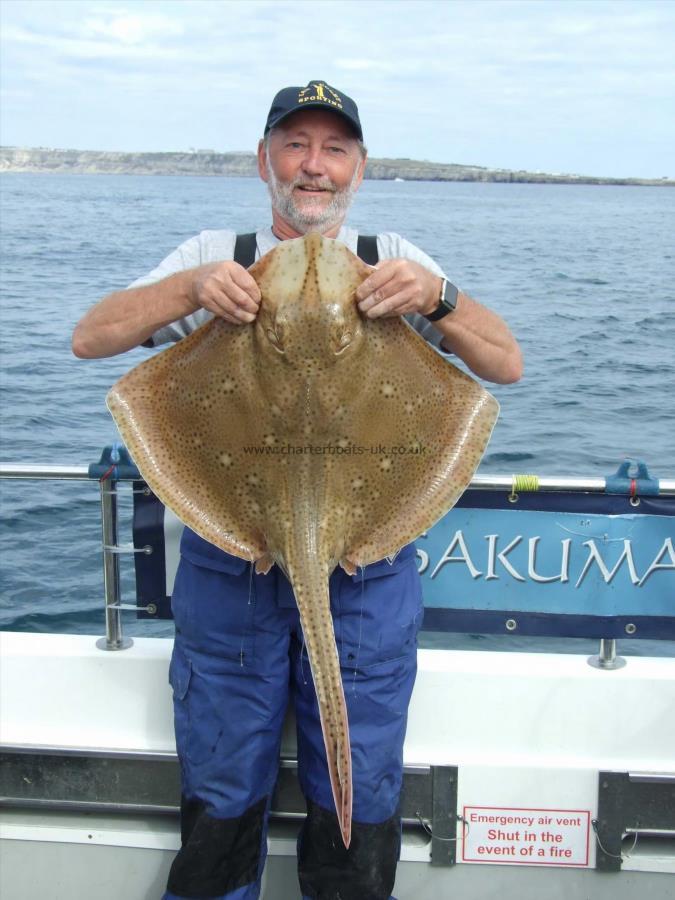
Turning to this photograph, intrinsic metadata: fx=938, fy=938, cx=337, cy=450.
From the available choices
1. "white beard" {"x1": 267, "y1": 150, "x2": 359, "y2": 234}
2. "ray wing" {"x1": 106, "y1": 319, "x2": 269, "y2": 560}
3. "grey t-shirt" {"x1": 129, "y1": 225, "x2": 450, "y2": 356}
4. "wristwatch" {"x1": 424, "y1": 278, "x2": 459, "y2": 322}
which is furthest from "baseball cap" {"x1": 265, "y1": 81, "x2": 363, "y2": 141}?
"ray wing" {"x1": 106, "y1": 319, "x2": 269, "y2": 560}

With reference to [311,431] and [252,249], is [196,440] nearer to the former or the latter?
[311,431]

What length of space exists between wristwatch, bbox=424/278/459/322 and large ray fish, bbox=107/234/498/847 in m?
0.14

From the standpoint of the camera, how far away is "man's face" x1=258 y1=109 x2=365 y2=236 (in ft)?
9.64

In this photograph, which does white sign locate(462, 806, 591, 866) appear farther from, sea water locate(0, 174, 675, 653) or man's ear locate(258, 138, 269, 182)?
sea water locate(0, 174, 675, 653)

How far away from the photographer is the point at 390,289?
239 centimetres

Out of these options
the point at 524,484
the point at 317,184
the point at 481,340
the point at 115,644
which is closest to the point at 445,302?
the point at 481,340

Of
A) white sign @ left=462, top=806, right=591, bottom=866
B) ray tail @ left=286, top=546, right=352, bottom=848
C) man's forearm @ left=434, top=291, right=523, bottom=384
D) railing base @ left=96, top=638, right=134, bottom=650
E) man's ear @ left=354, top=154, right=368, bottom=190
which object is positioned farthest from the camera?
railing base @ left=96, top=638, right=134, bottom=650

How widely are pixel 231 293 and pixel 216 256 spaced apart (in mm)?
613

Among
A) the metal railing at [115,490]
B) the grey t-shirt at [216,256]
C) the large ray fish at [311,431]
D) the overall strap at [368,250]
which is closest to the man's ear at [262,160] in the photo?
the grey t-shirt at [216,256]

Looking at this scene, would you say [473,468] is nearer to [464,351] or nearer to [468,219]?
[464,351]

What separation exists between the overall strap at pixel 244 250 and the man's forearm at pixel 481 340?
65cm

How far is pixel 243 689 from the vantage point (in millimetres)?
2852

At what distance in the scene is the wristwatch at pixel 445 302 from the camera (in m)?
2.62

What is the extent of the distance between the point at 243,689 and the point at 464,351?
1.22 m
